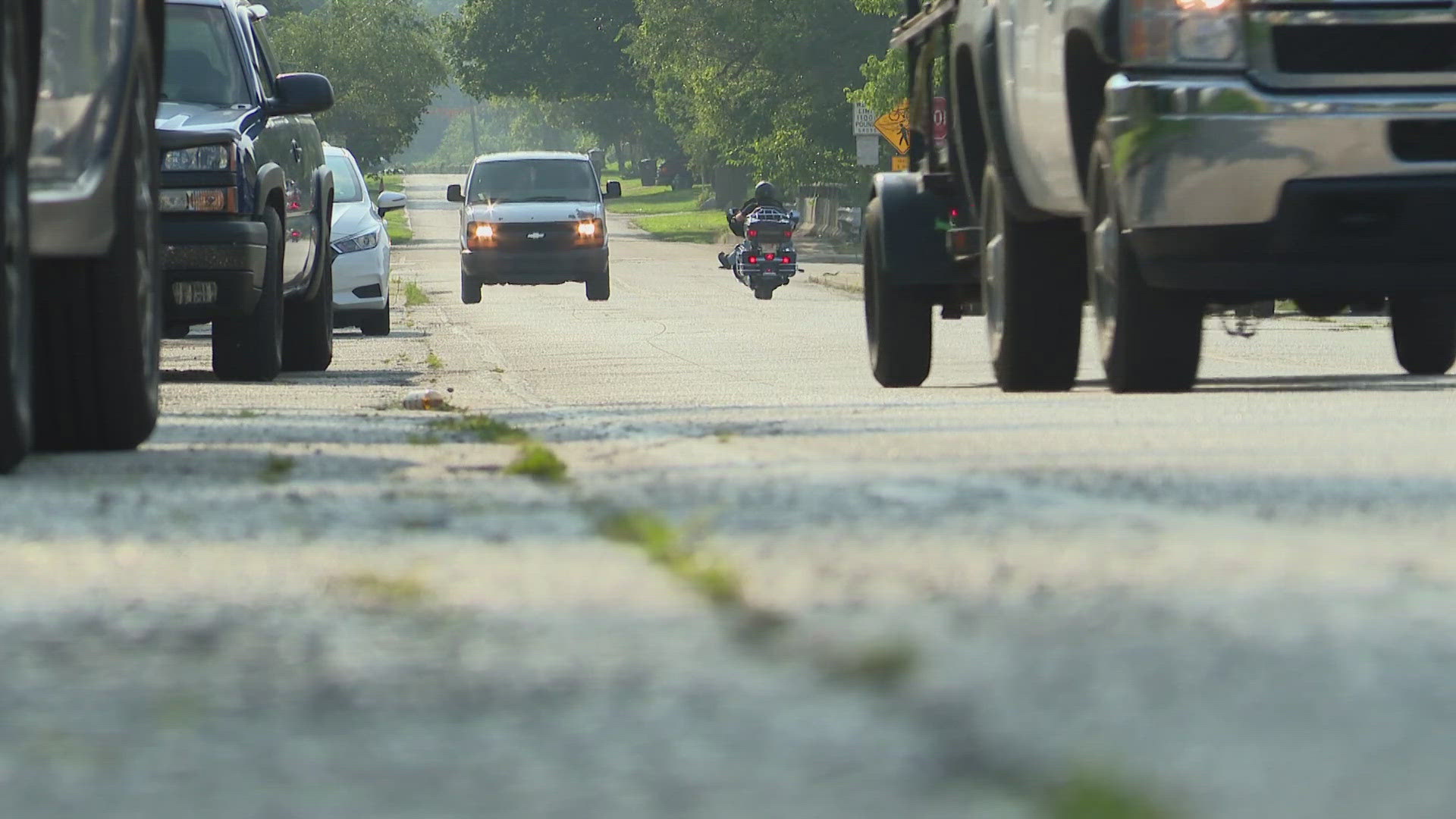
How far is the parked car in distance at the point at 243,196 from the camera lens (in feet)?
34.8

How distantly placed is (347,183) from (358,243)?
1580 millimetres

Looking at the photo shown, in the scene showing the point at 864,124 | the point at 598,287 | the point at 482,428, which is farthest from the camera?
the point at 864,124

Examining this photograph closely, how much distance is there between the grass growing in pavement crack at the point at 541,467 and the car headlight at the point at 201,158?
17.9 feet

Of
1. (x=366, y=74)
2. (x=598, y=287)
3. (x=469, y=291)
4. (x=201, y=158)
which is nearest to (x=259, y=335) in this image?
(x=201, y=158)

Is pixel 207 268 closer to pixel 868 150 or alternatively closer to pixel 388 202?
pixel 388 202

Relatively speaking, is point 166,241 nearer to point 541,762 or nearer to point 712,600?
point 712,600

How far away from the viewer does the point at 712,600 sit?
115 inches

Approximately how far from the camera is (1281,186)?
24.7 ft

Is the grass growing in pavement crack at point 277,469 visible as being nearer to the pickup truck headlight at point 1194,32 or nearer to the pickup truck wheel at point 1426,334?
the pickup truck headlight at point 1194,32

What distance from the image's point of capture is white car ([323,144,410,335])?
18.6 m

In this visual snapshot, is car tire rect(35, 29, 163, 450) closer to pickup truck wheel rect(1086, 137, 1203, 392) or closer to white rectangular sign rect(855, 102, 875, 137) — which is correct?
pickup truck wheel rect(1086, 137, 1203, 392)

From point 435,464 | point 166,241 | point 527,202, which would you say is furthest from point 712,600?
point 527,202

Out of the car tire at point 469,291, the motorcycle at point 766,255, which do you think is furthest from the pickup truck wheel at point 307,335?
the motorcycle at point 766,255

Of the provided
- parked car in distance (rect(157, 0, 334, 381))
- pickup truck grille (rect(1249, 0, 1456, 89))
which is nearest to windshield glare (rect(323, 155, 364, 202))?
parked car in distance (rect(157, 0, 334, 381))
